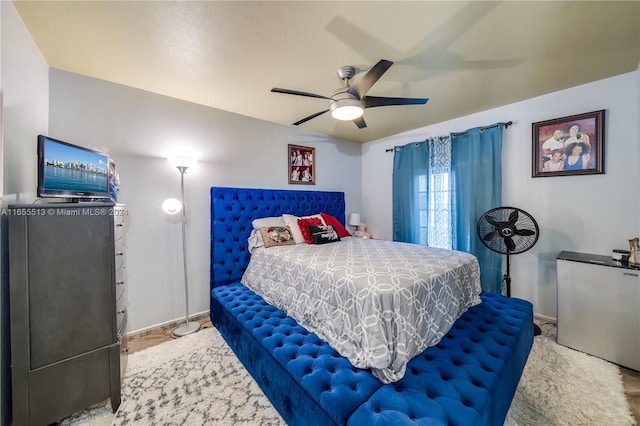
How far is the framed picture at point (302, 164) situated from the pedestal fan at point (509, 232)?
247 centimetres

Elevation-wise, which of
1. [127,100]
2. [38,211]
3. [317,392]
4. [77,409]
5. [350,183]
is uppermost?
[127,100]

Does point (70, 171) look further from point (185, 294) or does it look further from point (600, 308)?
point (600, 308)

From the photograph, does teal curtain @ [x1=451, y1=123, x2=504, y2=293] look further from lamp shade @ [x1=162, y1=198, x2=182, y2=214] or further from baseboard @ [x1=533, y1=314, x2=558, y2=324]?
lamp shade @ [x1=162, y1=198, x2=182, y2=214]

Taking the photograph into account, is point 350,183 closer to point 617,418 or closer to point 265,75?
point 265,75

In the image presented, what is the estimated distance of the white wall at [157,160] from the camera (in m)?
2.27

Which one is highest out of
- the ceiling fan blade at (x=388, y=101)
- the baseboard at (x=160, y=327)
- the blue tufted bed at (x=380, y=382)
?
the ceiling fan blade at (x=388, y=101)

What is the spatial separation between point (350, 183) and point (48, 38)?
390 centimetres

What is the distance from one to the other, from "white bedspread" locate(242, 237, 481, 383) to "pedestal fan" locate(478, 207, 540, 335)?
66cm

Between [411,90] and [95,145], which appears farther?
[411,90]

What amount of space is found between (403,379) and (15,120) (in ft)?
9.34

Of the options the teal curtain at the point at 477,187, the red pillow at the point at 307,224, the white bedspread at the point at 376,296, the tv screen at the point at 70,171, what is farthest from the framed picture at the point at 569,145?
the tv screen at the point at 70,171

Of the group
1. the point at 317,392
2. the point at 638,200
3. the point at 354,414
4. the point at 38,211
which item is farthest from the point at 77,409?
the point at 638,200

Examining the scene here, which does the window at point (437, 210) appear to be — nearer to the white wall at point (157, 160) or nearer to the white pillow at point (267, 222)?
the white pillow at point (267, 222)

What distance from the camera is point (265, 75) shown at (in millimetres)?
2268
